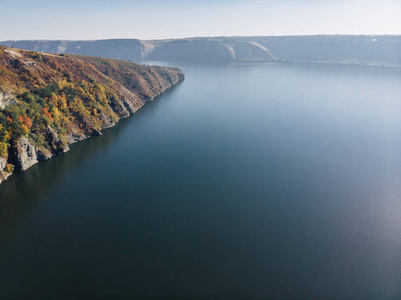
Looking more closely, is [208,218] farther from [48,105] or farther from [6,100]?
[48,105]

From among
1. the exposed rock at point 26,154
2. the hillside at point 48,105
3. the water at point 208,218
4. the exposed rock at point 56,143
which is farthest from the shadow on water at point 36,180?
the hillside at point 48,105

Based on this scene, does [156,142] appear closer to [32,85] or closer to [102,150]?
[102,150]

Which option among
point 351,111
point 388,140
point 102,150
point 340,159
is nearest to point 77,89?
point 102,150

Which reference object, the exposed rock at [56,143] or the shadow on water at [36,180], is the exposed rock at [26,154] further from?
the exposed rock at [56,143]

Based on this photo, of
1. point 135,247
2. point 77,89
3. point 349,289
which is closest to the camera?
point 349,289

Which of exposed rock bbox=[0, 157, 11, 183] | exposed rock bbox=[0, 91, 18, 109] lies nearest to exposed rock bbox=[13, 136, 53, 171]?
exposed rock bbox=[0, 157, 11, 183]

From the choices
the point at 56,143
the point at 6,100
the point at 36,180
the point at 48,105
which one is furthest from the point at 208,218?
the point at 48,105
